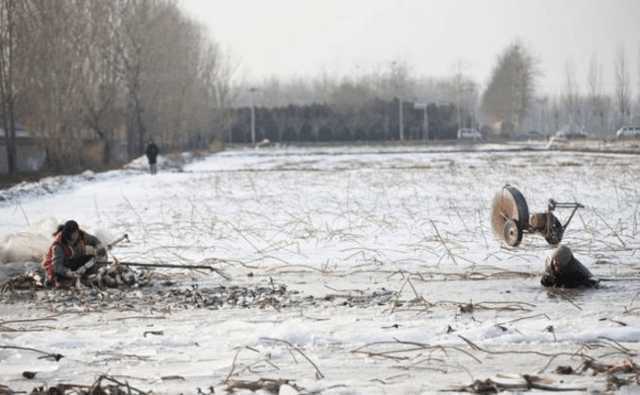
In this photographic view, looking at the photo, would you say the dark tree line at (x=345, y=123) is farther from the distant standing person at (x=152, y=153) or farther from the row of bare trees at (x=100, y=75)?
the distant standing person at (x=152, y=153)

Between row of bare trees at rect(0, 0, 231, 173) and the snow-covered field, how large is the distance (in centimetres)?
1670

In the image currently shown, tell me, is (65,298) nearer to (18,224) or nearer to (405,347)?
(405,347)

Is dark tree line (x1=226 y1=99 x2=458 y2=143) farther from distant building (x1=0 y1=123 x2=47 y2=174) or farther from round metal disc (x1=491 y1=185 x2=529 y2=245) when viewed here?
round metal disc (x1=491 y1=185 x2=529 y2=245)

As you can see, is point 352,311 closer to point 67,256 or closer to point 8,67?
point 67,256

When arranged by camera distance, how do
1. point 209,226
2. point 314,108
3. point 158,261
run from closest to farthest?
point 158,261 → point 209,226 → point 314,108

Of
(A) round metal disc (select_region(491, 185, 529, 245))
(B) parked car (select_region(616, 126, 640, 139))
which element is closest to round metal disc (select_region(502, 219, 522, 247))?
(A) round metal disc (select_region(491, 185, 529, 245))

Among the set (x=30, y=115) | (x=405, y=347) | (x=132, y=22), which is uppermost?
(x=132, y=22)

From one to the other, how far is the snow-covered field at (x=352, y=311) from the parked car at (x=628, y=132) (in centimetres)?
2574

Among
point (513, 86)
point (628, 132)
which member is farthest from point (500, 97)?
point (628, 132)

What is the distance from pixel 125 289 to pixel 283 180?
1997 centimetres

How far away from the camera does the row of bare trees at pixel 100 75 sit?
32.0 m

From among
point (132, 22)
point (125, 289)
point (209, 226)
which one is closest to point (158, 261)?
point (125, 289)

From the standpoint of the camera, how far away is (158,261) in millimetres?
11109

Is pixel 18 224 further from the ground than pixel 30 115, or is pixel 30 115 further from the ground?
→ pixel 30 115
